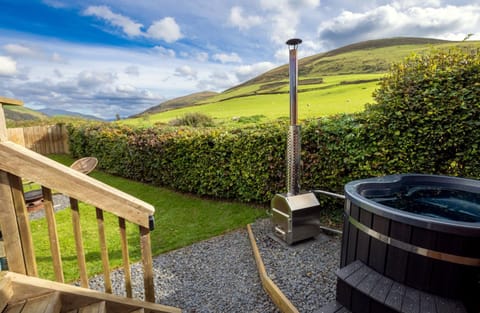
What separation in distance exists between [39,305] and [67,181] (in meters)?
0.77

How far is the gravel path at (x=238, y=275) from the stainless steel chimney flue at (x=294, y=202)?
0.74ft

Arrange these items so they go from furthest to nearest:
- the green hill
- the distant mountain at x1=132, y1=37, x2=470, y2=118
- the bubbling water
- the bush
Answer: the distant mountain at x1=132, y1=37, x2=470, y2=118, the green hill, the bush, the bubbling water

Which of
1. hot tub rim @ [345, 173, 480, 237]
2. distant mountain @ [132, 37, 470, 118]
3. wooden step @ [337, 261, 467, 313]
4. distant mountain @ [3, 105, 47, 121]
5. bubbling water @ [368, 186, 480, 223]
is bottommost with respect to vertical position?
wooden step @ [337, 261, 467, 313]

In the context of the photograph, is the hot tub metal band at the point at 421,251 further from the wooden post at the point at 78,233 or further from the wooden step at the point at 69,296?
the wooden post at the point at 78,233

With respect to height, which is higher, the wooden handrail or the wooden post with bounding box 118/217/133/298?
the wooden handrail

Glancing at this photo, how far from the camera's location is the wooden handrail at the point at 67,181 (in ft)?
4.72

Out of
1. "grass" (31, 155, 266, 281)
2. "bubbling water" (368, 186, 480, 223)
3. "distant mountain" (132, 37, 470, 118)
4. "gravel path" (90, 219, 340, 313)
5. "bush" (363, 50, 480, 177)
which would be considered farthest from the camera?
"distant mountain" (132, 37, 470, 118)

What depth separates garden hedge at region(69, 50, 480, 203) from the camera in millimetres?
3137

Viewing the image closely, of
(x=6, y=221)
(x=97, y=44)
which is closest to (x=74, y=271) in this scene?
(x=6, y=221)

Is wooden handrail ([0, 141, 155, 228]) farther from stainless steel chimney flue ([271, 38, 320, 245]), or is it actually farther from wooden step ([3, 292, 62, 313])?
stainless steel chimney flue ([271, 38, 320, 245])

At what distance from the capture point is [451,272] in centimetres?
173

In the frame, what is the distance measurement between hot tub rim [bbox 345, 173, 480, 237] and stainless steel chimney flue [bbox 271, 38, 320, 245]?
92cm

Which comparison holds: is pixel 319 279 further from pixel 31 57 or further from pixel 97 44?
pixel 97 44

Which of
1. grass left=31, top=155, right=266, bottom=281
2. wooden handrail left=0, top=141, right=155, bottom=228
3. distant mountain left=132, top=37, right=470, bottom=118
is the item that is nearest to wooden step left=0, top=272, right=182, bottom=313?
wooden handrail left=0, top=141, right=155, bottom=228
